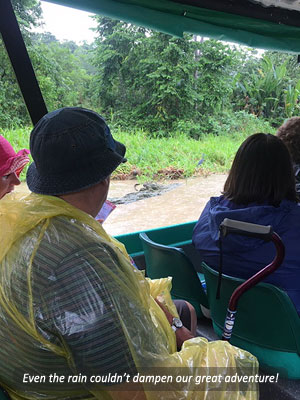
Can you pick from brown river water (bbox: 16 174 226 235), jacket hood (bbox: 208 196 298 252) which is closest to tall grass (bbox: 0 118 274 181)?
brown river water (bbox: 16 174 226 235)

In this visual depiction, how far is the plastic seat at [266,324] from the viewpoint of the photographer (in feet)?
4.68

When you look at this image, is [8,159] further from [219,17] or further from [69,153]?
[219,17]

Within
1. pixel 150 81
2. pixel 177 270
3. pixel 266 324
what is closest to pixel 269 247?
pixel 266 324

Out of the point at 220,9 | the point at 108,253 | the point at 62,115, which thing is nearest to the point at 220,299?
the point at 108,253

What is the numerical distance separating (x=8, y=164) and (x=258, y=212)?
115cm

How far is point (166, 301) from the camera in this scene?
151 cm

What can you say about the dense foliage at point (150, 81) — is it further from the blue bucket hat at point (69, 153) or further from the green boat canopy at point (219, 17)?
the blue bucket hat at point (69, 153)

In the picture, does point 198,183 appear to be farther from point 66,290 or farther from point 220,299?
point 66,290

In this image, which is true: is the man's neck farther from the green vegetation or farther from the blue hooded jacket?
the green vegetation

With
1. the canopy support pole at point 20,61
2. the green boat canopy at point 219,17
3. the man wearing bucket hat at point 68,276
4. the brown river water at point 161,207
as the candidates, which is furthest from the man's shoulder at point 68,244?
the brown river water at point 161,207

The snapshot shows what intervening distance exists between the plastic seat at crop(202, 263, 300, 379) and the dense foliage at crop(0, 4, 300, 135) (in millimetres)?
1599

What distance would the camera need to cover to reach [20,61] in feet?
6.26

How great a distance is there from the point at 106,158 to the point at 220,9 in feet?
6.01

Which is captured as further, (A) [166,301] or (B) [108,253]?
(A) [166,301]
